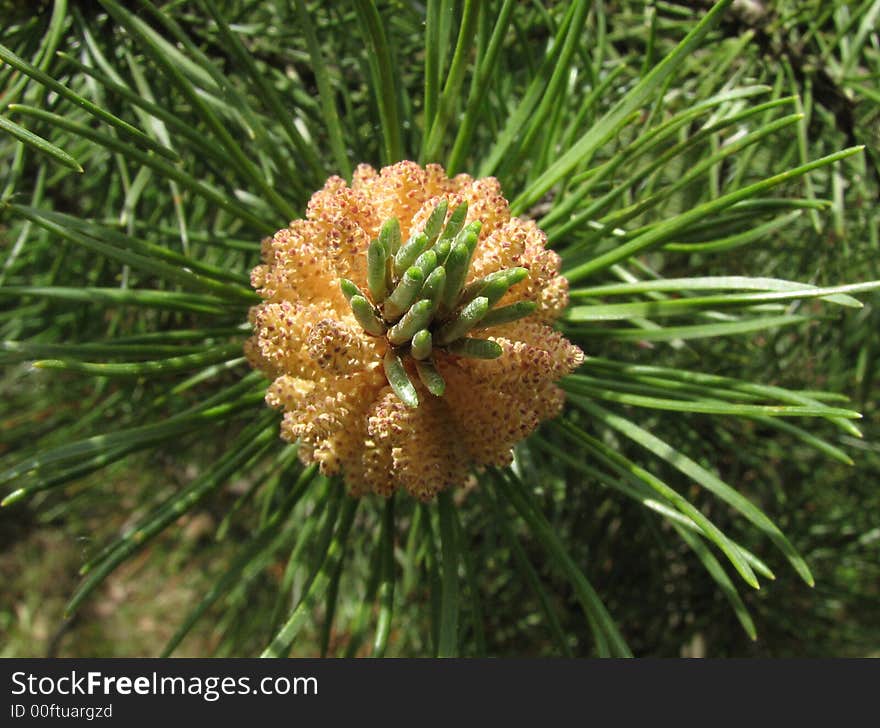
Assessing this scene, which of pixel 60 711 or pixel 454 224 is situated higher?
pixel 454 224

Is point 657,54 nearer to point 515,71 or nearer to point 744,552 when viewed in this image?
point 515,71

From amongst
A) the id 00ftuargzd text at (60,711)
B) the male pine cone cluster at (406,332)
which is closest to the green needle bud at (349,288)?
the male pine cone cluster at (406,332)

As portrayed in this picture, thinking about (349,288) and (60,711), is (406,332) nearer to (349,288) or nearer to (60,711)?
(349,288)

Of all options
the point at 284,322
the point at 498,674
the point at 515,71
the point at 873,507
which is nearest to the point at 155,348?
the point at 284,322

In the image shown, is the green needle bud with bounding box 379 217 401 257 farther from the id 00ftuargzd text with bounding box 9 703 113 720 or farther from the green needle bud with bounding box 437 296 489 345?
the id 00ftuargzd text with bounding box 9 703 113 720

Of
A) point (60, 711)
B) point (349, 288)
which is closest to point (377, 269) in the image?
point (349, 288)

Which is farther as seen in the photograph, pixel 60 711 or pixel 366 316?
pixel 60 711

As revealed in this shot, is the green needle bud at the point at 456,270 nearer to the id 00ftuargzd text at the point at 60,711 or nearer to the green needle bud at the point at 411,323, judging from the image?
the green needle bud at the point at 411,323
